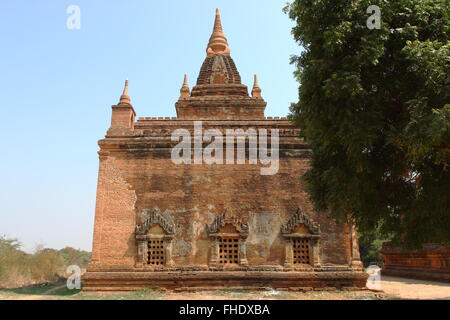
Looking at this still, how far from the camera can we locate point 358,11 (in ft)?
29.5

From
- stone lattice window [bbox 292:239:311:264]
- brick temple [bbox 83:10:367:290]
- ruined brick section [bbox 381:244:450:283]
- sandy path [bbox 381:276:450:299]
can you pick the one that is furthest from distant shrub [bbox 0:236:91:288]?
ruined brick section [bbox 381:244:450:283]

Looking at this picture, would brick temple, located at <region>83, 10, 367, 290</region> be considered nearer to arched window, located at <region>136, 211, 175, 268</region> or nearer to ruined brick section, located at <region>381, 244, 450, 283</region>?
arched window, located at <region>136, 211, 175, 268</region>

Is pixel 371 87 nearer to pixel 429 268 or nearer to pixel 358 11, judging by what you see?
pixel 358 11

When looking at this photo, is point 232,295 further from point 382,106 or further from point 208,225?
point 382,106

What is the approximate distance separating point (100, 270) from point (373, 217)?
11621 millimetres

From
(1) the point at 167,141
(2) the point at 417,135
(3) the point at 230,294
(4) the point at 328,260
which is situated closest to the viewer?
(2) the point at 417,135

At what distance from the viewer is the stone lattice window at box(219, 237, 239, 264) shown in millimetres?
16938

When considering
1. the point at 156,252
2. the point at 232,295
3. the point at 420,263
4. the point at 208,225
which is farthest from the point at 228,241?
the point at 420,263

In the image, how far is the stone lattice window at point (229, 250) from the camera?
16938 millimetres

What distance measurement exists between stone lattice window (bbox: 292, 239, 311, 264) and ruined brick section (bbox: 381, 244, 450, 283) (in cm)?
708

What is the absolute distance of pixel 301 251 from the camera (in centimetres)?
1708

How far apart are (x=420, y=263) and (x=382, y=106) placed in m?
18.2

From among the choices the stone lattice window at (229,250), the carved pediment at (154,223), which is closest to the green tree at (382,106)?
the stone lattice window at (229,250)
